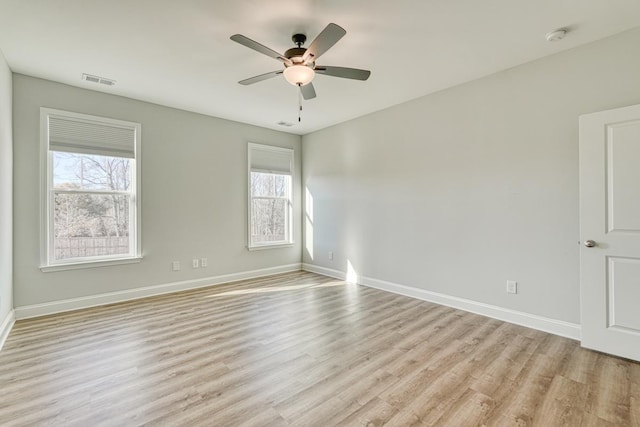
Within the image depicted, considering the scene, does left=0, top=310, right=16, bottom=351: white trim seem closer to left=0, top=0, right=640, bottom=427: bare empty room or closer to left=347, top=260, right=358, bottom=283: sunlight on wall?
left=0, top=0, right=640, bottom=427: bare empty room

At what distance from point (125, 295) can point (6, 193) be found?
5.64ft

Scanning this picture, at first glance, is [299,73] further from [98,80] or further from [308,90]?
[98,80]

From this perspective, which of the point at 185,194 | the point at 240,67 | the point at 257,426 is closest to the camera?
the point at 257,426

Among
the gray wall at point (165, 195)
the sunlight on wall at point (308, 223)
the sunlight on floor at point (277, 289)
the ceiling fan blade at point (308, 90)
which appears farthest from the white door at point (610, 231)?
the gray wall at point (165, 195)

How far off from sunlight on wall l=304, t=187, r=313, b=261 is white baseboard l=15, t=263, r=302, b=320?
788 mm

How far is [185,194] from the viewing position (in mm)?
4543

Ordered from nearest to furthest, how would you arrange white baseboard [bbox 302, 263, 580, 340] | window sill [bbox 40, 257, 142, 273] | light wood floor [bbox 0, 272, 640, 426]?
light wood floor [bbox 0, 272, 640, 426], white baseboard [bbox 302, 263, 580, 340], window sill [bbox 40, 257, 142, 273]

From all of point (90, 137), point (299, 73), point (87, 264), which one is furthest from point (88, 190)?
point (299, 73)

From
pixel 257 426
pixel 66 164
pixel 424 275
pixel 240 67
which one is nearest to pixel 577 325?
pixel 424 275

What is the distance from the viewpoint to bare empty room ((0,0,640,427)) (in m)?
2.10

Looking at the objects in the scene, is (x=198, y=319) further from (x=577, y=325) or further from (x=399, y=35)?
(x=577, y=325)

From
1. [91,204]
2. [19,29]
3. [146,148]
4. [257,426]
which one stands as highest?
[19,29]

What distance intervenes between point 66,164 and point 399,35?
13.2 ft

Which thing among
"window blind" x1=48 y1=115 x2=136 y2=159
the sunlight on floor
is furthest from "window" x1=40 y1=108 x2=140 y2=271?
the sunlight on floor
